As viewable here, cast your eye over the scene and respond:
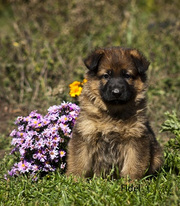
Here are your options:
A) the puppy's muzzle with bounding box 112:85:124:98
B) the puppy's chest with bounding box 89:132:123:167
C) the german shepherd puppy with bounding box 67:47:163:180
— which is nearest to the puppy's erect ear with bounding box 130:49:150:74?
the german shepherd puppy with bounding box 67:47:163:180

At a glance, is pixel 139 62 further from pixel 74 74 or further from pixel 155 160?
pixel 74 74

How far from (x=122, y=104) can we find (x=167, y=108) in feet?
9.73

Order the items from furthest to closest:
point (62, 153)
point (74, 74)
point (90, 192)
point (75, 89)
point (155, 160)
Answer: point (74, 74)
point (75, 89)
point (62, 153)
point (155, 160)
point (90, 192)

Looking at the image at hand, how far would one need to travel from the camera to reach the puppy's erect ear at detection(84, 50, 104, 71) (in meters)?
4.02

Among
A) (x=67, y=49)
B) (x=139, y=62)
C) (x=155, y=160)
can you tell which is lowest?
(x=155, y=160)

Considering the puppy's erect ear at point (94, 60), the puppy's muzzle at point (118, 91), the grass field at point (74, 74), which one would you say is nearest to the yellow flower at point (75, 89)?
the grass field at point (74, 74)

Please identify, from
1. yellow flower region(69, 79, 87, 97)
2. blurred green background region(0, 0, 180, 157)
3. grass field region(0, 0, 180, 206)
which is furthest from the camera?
blurred green background region(0, 0, 180, 157)

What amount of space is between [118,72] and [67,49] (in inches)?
173

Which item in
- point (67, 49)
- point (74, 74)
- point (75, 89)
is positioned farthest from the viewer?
point (67, 49)

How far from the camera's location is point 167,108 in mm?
6742

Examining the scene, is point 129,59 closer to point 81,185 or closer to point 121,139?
point 121,139

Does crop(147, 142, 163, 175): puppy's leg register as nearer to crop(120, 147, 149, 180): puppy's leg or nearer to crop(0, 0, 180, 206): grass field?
crop(0, 0, 180, 206): grass field

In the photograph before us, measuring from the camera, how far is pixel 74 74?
7645 millimetres

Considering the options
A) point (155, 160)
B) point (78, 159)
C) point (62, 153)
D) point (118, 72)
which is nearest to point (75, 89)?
point (62, 153)
